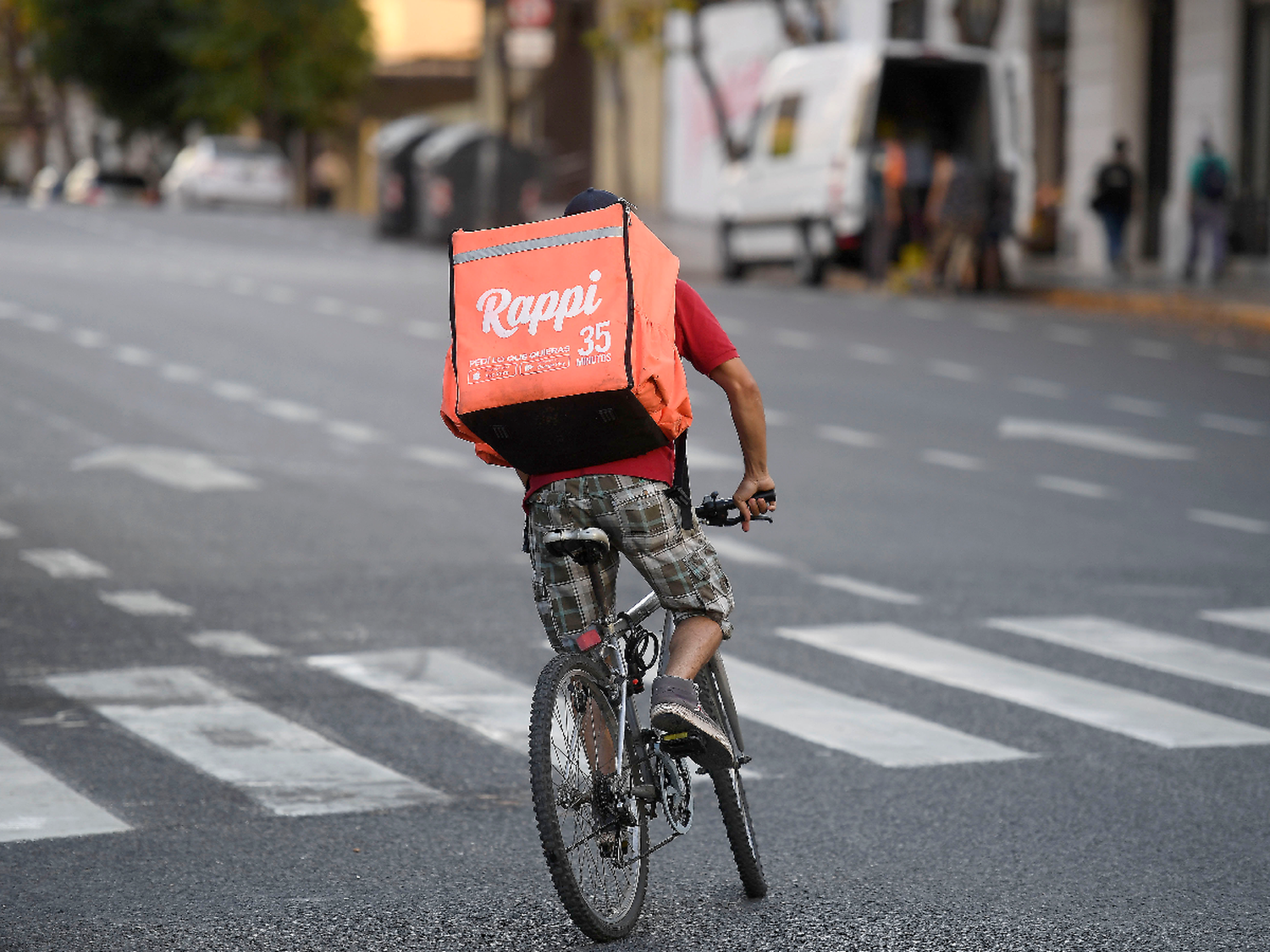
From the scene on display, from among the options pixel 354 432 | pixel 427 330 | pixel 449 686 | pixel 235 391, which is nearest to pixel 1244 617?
pixel 449 686

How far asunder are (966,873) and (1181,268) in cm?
2538

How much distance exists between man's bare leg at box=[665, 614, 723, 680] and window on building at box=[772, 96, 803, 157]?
22.3 metres

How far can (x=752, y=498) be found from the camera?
207 inches

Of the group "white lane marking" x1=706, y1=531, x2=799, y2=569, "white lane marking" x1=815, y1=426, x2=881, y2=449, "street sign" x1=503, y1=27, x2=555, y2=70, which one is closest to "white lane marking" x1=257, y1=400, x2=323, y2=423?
"white lane marking" x1=815, y1=426, x2=881, y2=449

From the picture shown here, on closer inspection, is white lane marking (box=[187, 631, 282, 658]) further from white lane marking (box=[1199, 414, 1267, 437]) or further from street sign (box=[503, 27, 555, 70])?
street sign (box=[503, 27, 555, 70])

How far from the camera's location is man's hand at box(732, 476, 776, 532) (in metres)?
5.22

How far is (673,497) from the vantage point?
203 inches

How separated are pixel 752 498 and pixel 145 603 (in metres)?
4.89

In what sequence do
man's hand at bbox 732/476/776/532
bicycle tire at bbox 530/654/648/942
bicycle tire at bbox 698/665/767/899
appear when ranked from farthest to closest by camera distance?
1. bicycle tire at bbox 698/665/767/899
2. man's hand at bbox 732/476/776/532
3. bicycle tire at bbox 530/654/648/942

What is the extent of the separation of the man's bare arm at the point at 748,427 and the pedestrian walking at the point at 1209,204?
23.1 metres

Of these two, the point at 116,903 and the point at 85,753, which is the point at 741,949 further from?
the point at 85,753

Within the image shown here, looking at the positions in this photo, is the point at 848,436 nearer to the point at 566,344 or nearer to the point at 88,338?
the point at 88,338

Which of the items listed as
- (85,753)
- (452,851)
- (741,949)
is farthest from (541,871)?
(85,753)

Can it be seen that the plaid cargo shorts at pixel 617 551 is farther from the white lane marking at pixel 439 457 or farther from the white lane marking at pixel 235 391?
the white lane marking at pixel 235 391
